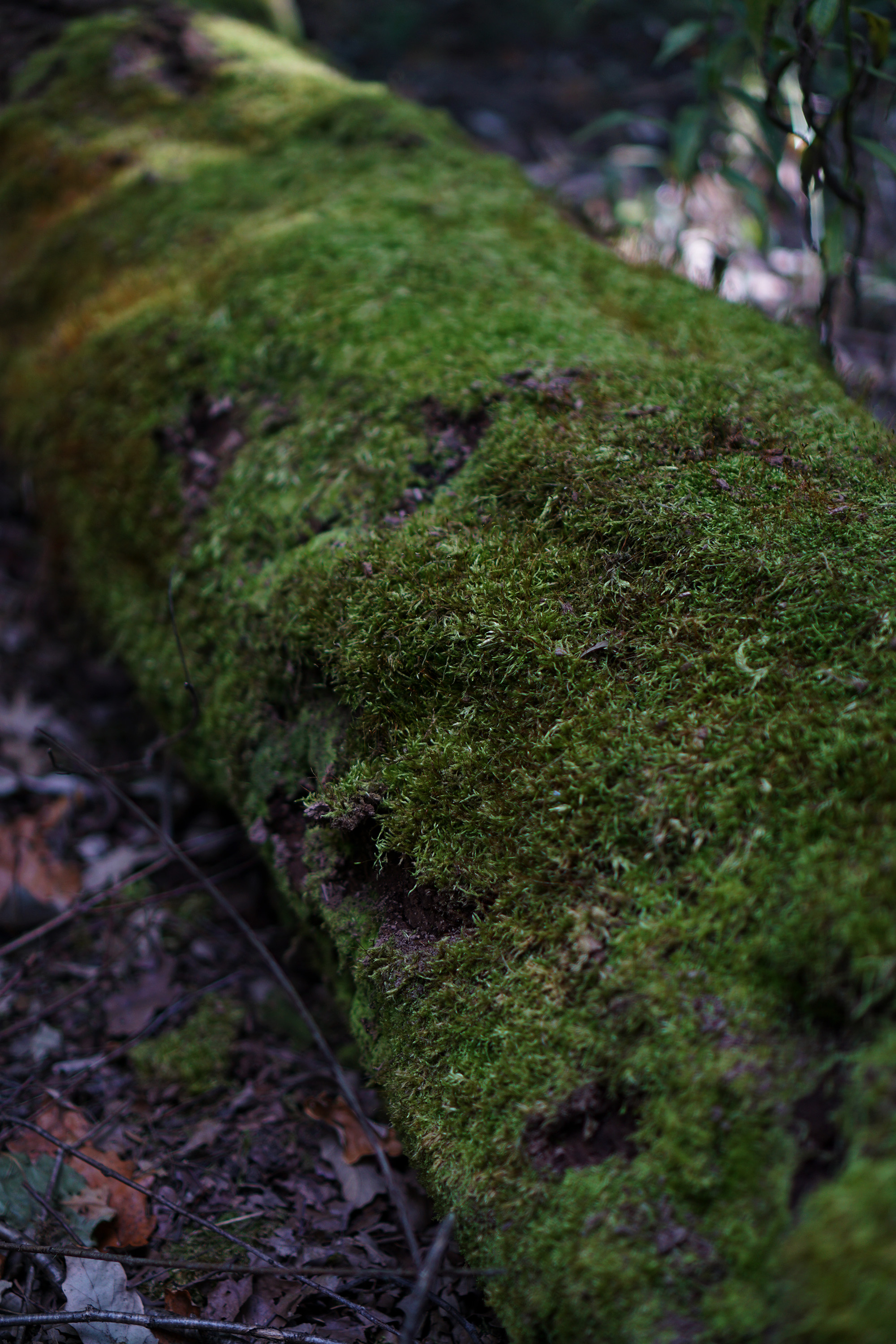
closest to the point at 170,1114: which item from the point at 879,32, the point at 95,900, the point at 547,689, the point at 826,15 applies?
the point at 95,900

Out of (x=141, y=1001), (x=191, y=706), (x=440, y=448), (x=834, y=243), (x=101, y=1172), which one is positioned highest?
(x=834, y=243)

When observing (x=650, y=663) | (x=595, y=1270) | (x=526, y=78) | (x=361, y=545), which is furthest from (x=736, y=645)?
(x=526, y=78)

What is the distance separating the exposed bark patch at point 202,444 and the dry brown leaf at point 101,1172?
1913 millimetres

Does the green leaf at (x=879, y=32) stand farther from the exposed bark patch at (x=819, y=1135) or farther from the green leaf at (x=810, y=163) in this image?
the exposed bark patch at (x=819, y=1135)

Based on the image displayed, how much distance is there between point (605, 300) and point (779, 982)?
2.48 meters

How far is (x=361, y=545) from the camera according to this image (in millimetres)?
2225

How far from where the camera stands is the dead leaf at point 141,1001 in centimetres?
255

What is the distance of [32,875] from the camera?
Result: 9.48ft

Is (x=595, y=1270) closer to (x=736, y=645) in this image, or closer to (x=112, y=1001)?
(x=736, y=645)

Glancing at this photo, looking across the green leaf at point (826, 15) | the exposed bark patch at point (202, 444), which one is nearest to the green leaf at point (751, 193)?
the green leaf at point (826, 15)

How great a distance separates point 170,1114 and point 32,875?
1.06 meters

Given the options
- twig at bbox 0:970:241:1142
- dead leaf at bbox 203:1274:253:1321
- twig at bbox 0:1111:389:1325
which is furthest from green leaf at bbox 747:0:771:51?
dead leaf at bbox 203:1274:253:1321

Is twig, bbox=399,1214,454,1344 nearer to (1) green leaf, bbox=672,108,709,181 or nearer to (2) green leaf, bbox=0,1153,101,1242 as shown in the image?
(2) green leaf, bbox=0,1153,101,1242

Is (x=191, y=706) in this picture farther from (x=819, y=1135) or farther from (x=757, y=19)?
(x=757, y=19)
